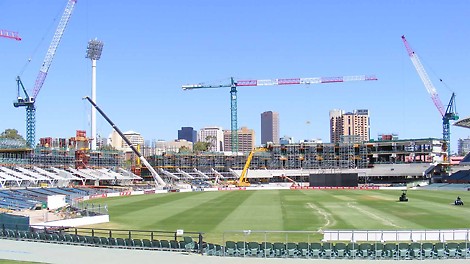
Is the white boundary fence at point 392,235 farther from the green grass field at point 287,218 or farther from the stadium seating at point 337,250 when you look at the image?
the stadium seating at point 337,250

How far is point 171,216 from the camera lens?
67.7 meters

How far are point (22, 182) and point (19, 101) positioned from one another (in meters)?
72.8

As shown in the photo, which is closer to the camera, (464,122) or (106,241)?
(106,241)

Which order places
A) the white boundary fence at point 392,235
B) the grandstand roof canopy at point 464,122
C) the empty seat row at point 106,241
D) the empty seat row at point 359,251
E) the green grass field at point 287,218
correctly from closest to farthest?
the empty seat row at point 359,251
the empty seat row at point 106,241
the white boundary fence at point 392,235
the green grass field at point 287,218
the grandstand roof canopy at point 464,122

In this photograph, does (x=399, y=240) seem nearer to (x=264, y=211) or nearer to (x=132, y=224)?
(x=132, y=224)

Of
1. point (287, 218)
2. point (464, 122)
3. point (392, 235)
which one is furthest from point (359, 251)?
point (464, 122)

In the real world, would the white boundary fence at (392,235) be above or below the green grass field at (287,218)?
above

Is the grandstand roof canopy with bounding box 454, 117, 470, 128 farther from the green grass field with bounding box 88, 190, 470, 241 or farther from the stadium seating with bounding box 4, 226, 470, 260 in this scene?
the stadium seating with bounding box 4, 226, 470, 260

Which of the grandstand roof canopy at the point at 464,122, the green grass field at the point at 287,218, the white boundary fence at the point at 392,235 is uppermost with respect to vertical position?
the grandstand roof canopy at the point at 464,122

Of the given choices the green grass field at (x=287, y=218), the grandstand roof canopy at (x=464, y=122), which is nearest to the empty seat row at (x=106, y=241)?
the green grass field at (x=287, y=218)

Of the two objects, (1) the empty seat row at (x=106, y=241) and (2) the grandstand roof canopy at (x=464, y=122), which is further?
(2) the grandstand roof canopy at (x=464, y=122)

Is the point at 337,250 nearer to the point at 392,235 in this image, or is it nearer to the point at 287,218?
the point at 392,235

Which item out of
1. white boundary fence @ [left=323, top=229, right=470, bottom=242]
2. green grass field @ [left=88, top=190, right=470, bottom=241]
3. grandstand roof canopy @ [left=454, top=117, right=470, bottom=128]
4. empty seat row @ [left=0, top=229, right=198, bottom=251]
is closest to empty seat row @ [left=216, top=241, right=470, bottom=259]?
empty seat row @ [left=0, top=229, right=198, bottom=251]

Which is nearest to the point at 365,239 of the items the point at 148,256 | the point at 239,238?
the point at 239,238
